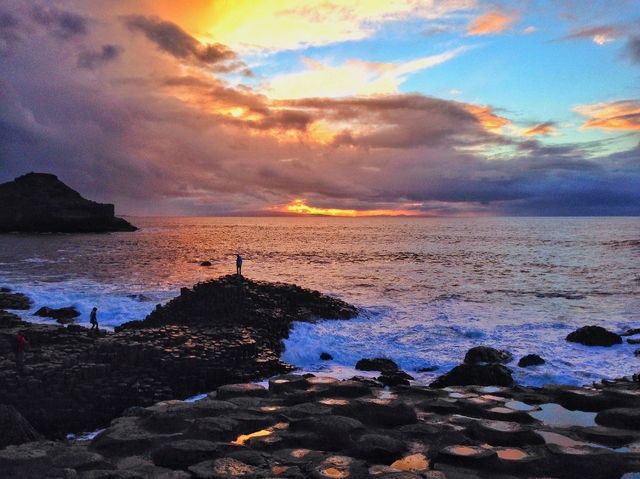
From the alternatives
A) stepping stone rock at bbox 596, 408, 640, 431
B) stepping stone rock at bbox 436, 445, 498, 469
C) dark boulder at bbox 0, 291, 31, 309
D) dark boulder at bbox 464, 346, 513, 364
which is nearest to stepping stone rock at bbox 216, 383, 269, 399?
stepping stone rock at bbox 436, 445, 498, 469

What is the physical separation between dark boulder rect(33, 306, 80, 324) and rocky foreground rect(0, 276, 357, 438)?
3289 mm

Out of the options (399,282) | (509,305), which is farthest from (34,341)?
(399,282)

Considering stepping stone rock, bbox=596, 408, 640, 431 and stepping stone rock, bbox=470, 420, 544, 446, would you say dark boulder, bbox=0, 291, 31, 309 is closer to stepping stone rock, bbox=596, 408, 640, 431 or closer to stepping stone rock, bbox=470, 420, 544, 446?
stepping stone rock, bbox=470, 420, 544, 446

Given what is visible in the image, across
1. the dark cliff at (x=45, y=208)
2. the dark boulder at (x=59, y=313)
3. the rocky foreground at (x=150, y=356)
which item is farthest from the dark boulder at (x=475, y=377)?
the dark cliff at (x=45, y=208)

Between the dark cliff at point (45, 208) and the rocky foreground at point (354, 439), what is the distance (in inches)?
6202

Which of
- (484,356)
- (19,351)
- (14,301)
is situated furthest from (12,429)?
(14,301)

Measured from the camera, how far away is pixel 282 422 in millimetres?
10852

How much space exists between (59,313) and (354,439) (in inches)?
1139

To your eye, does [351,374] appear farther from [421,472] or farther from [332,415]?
[421,472]

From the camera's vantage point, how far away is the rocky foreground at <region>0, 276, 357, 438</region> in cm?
1523

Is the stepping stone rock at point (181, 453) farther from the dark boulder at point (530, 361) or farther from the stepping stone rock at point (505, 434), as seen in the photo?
the dark boulder at point (530, 361)

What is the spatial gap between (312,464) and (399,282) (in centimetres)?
4167

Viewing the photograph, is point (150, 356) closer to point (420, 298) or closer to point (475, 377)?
point (475, 377)

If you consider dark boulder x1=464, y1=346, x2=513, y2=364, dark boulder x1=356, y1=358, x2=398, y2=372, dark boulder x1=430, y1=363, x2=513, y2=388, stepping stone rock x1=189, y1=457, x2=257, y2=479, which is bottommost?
dark boulder x1=356, y1=358, x2=398, y2=372
